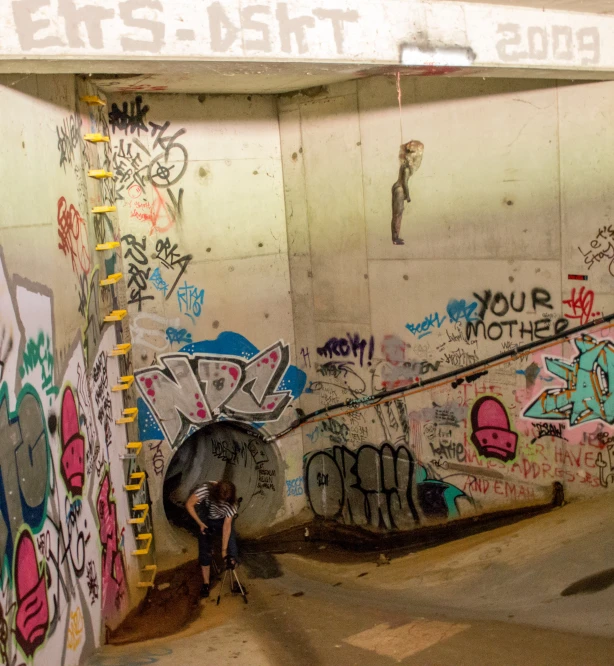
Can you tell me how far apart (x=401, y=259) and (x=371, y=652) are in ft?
14.3

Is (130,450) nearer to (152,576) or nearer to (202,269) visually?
(152,576)

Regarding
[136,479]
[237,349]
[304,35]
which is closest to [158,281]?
[237,349]

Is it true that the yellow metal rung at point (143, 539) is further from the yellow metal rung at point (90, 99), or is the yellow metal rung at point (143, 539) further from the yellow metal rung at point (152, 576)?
the yellow metal rung at point (90, 99)

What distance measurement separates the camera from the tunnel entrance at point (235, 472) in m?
10.0

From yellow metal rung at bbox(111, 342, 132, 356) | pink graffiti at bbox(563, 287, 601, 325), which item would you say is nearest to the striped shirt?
yellow metal rung at bbox(111, 342, 132, 356)

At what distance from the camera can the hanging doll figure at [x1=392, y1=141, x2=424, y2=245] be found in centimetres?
824

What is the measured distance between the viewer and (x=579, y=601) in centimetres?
570

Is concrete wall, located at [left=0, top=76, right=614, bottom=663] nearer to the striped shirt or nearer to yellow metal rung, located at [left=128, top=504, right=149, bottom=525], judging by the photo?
yellow metal rung, located at [left=128, top=504, right=149, bottom=525]

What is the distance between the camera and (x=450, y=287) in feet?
26.8

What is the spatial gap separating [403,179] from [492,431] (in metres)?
2.89

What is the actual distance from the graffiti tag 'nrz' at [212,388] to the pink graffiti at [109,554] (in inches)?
78.2

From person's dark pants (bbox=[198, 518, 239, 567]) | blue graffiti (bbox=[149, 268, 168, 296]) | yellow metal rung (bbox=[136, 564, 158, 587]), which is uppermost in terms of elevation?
blue graffiti (bbox=[149, 268, 168, 296])

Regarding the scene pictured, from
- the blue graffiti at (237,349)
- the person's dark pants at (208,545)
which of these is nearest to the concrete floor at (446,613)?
the person's dark pants at (208,545)

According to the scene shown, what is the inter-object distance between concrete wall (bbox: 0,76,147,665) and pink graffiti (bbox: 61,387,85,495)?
15 mm
